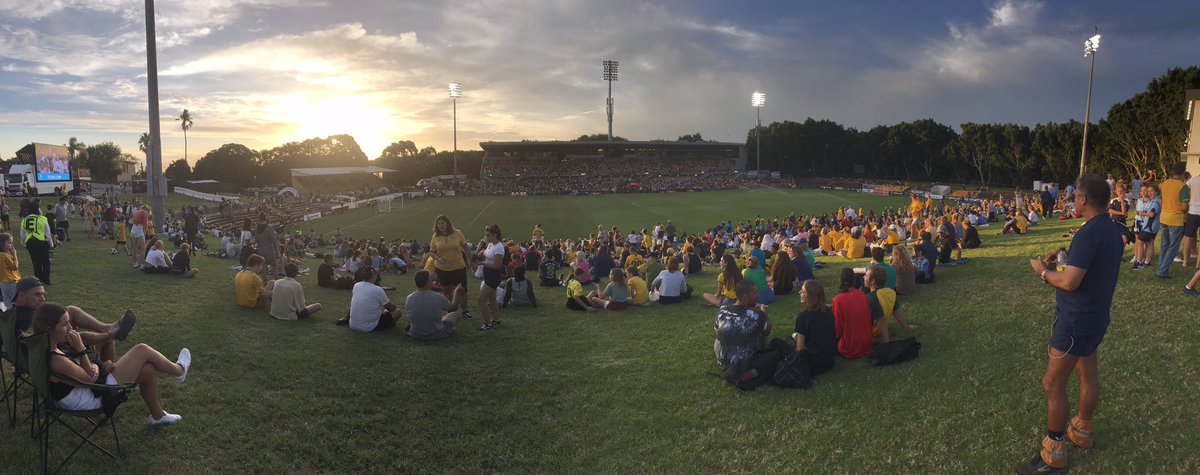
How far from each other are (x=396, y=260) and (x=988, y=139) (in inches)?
A: 3056

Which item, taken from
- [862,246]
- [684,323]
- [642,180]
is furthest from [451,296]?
[642,180]

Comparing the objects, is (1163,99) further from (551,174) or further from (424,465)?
(551,174)

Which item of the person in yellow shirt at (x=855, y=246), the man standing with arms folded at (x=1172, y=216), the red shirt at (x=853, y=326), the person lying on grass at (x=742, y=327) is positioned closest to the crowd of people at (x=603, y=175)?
the person in yellow shirt at (x=855, y=246)

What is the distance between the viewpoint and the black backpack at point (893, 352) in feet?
21.9

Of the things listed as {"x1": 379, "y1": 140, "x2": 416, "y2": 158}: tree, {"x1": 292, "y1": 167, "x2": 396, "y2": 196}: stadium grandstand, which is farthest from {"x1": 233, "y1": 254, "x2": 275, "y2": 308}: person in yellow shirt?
{"x1": 379, "y1": 140, "x2": 416, "y2": 158}: tree

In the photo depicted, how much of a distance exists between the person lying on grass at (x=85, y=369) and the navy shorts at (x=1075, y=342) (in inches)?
286

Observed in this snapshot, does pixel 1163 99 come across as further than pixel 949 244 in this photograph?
Yes

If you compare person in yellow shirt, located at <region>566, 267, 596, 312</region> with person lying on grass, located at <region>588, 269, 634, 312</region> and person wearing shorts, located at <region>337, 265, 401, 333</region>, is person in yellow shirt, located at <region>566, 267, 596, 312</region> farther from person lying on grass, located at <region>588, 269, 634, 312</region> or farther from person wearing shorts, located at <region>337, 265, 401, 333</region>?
person wearing shorts, located at <region>337, 265, 401, 333</region>

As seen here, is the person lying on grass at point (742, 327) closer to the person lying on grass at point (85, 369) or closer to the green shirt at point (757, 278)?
the green shirt at point (757, 278)

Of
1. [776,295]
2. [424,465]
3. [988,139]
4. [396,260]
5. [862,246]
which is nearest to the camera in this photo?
[424,465]

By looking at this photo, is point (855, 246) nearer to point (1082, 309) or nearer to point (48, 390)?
point (1082, 309)

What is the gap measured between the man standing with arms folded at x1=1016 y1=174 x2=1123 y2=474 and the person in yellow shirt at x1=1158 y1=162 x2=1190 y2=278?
18.6 ft

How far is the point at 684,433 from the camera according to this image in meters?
5.89

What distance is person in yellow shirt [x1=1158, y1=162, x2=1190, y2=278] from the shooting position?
8031 millimetres
